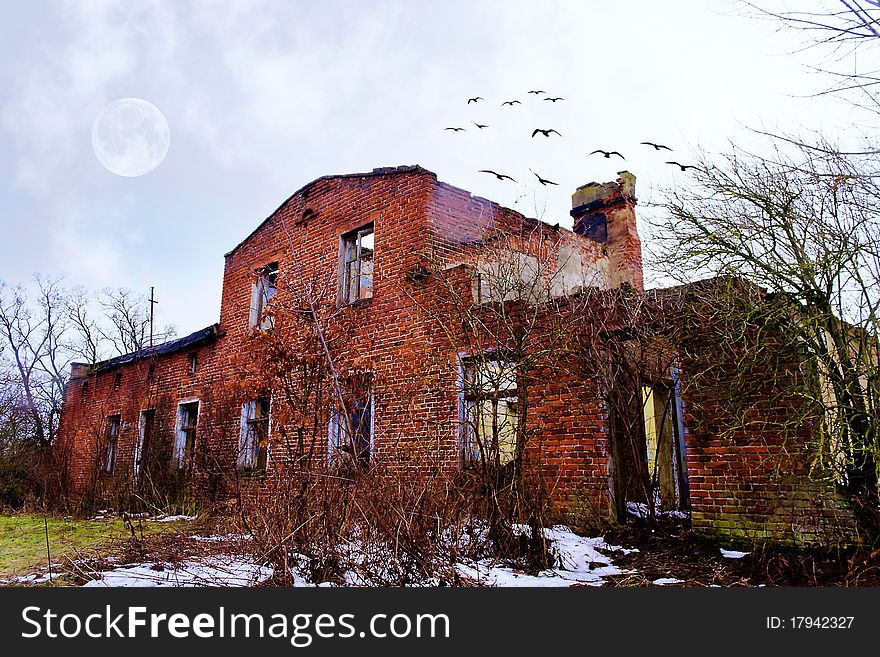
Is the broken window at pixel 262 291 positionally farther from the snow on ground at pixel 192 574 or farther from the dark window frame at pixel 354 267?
the snow on ground at pixel 192 574

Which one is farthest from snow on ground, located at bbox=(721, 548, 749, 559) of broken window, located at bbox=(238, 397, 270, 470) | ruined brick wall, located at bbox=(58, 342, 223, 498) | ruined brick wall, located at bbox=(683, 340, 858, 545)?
ruined brick wall, located at bbox=(58, 342, 223, 498)

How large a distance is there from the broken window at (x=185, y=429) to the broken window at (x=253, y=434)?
2018 mm

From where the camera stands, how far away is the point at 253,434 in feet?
43.2

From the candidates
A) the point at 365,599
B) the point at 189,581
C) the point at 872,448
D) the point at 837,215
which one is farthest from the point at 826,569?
the point at 189,581

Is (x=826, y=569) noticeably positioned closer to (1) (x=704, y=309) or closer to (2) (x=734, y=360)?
(2) (x=734, y=360)

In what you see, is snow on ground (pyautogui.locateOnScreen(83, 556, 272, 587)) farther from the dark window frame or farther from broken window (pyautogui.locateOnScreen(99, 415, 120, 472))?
broken window (pyautogui.locateOnScreen(99, 415, 120, 472))

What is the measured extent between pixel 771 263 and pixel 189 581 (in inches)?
243

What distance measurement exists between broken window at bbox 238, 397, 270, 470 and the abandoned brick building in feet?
0.16

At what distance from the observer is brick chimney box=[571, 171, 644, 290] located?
13.4m

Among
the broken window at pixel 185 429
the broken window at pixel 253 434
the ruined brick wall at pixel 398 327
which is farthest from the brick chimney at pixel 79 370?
the broken window at pixel 253 434

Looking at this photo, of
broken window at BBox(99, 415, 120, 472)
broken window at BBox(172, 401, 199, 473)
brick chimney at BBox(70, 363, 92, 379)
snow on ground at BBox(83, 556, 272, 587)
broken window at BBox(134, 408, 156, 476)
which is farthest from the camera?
brick chimney at BBox(70, 363, 92, 379)

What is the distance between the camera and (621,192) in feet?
45.2

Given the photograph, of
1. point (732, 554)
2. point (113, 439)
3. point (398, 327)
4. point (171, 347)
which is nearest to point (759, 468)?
point (732, 554)

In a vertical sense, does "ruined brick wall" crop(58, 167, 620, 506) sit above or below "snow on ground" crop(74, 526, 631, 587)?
above
